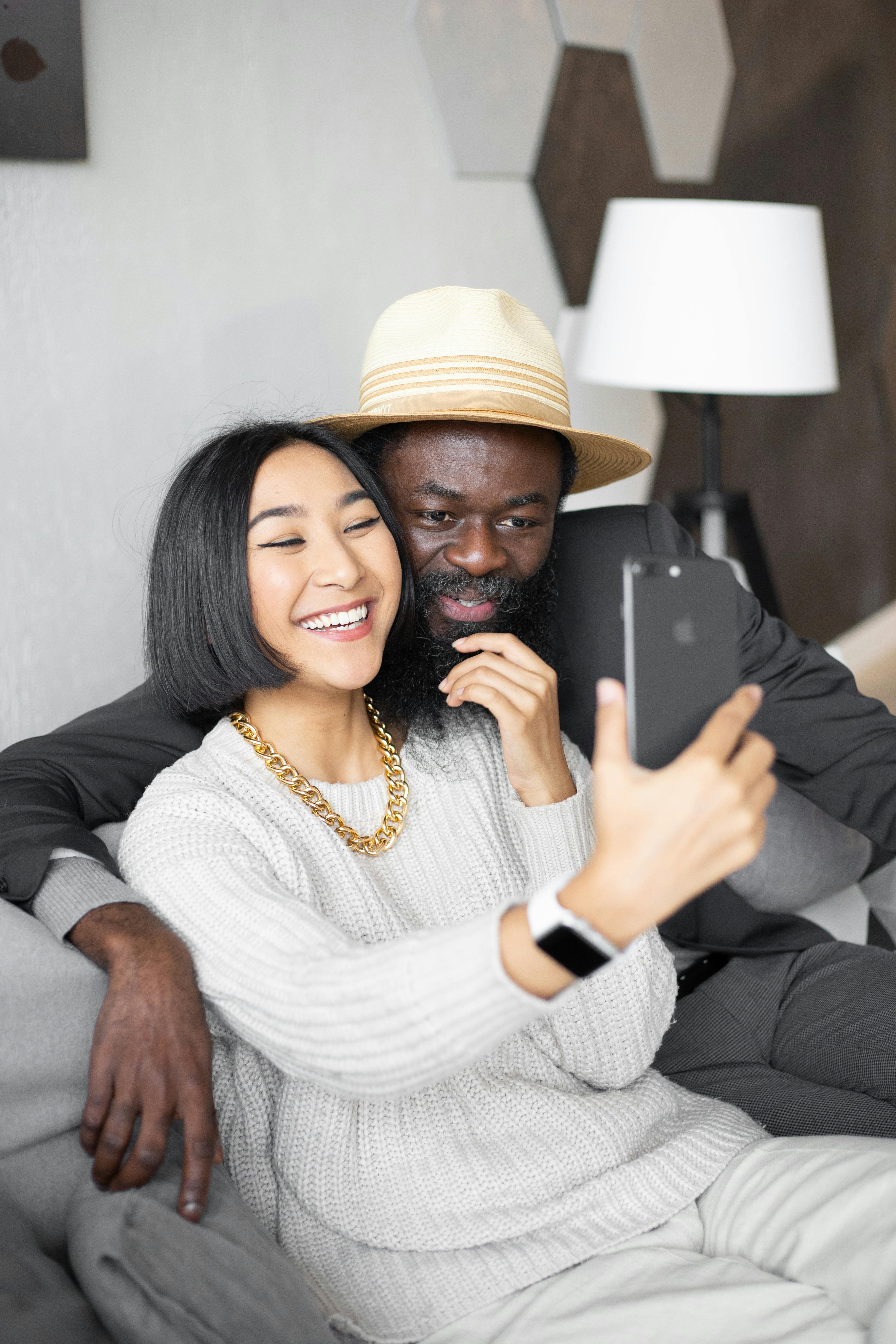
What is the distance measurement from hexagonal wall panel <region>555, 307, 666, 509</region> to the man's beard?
941mm

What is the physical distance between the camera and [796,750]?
5.57ft

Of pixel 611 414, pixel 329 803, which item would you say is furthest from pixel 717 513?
pixel 329 803

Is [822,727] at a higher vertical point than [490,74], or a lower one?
lower

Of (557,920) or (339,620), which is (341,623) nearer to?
(339,620)

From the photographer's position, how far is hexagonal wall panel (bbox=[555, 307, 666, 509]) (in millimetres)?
2752

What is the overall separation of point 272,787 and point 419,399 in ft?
2.03

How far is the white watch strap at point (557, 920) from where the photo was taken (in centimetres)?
75

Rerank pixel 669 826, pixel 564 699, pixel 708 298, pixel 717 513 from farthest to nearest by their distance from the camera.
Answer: pixel 717 513
pixel 708 298
pixel 564 699
pixel 669 826

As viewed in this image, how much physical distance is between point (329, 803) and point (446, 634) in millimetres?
383

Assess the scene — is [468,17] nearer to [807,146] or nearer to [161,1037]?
[807,146]

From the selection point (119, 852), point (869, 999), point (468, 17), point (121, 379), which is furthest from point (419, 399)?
point (468, 17)

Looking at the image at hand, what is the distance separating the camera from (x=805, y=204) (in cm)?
369

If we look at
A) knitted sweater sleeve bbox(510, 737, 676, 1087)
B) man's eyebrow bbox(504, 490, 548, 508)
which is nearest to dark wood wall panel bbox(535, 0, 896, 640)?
man's eyebrow bbox(504, 490, 548, 508)

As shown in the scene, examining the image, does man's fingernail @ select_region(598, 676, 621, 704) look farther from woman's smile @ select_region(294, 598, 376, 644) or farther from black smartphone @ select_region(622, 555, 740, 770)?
woman's smile @ select_region(294, 598, 376, 644)
